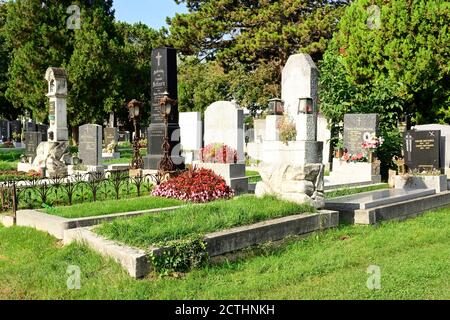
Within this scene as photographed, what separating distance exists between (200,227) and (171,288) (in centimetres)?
136

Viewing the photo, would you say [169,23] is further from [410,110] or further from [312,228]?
[312,228]

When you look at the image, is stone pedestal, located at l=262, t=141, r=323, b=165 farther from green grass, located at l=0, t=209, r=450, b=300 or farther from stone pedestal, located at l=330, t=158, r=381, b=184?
stone pedestal, located at l=330, t=158, r=381, b=184

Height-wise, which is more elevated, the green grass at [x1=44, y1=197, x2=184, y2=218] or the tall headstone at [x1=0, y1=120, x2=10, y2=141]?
the tall headstone at [x1=0, y1=120, x2=10, y2=141]

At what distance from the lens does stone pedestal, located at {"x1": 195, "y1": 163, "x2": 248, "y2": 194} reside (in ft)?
41.2

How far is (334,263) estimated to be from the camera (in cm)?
645

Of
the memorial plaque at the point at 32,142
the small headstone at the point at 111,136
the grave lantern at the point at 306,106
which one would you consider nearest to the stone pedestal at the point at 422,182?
the grave lantern at the point at 306,106

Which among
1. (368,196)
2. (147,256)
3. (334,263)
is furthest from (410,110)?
(147,256)

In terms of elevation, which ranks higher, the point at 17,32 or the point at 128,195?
the point at 17,32

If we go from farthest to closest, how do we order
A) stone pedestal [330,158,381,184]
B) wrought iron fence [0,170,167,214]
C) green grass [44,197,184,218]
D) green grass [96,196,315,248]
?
stone pedestal [330,158,381,184] → wrought iron fence [0,170,167,214] → green grass [44,197,184,218] → green grass [96,196,315,248]

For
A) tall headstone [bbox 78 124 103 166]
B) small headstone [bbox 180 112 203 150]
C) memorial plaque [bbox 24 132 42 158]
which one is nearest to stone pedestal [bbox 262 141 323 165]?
tall headstone [bbox 78 124 103 166]

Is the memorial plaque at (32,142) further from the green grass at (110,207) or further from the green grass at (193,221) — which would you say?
the green grass at (193,221)

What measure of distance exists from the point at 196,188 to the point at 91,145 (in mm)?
8770

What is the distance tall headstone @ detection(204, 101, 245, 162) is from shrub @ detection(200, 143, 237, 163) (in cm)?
123

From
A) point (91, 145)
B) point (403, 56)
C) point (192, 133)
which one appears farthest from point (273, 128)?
point (192, 133)
